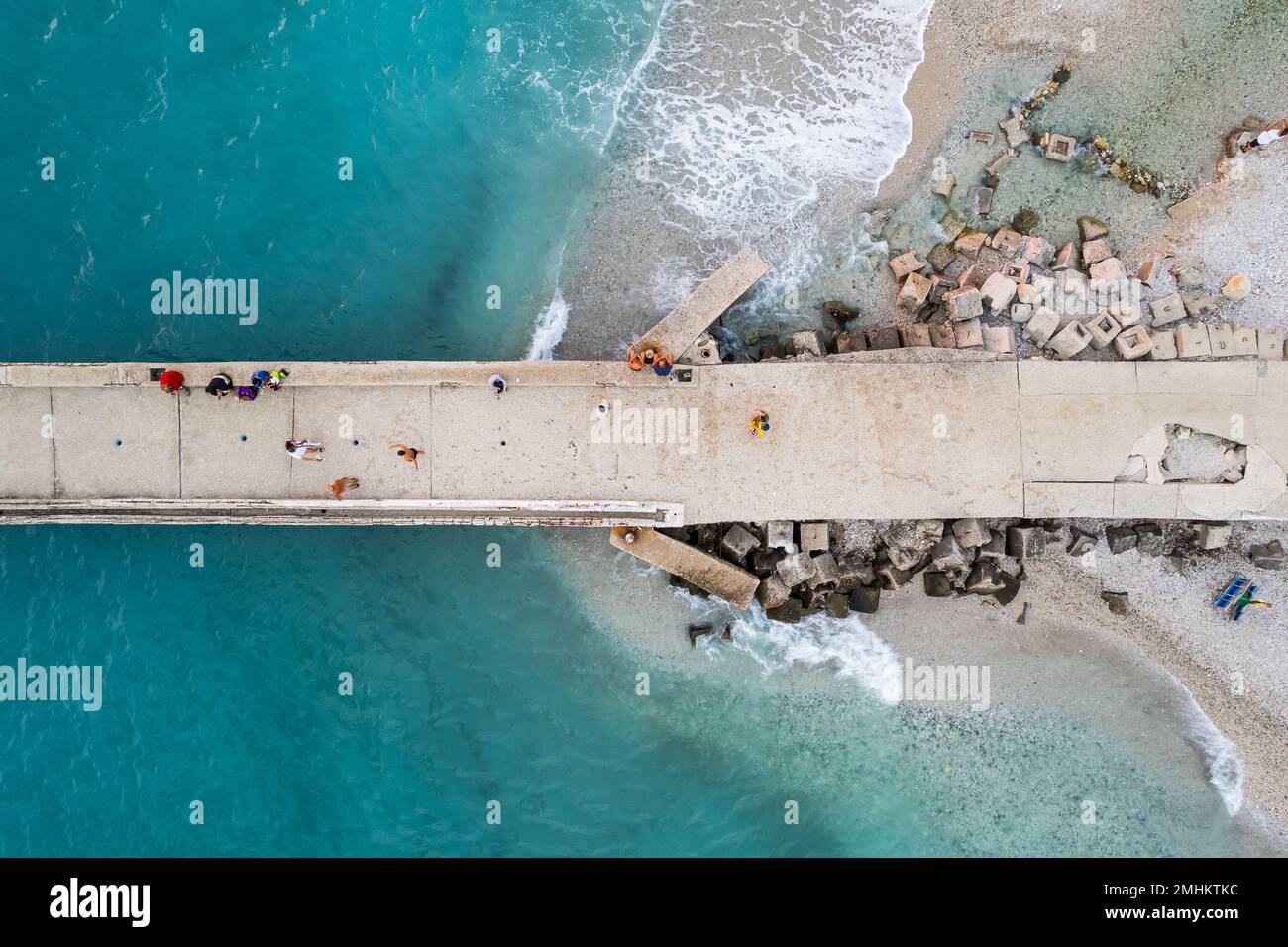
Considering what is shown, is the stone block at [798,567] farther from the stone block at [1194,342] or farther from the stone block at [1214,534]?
the stone block at [1194,342]

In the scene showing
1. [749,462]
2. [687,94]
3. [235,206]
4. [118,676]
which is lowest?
[118,676]

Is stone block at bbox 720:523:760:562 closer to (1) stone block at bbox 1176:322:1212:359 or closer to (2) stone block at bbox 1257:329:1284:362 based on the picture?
(1) stone block at bbox 1176:322:1212:359

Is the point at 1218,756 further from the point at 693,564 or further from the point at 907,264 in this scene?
the point at 907,264

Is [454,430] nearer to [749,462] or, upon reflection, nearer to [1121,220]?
[749,462]

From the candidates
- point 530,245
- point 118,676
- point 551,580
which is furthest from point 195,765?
point 530,245

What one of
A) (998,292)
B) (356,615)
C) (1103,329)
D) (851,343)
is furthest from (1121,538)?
(356,615)

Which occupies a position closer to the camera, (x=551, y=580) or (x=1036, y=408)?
(x=1036, y=408)

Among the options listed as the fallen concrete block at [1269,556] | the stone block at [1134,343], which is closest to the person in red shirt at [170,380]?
the stone block at [1134,343]

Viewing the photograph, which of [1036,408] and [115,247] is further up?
[115,247]
